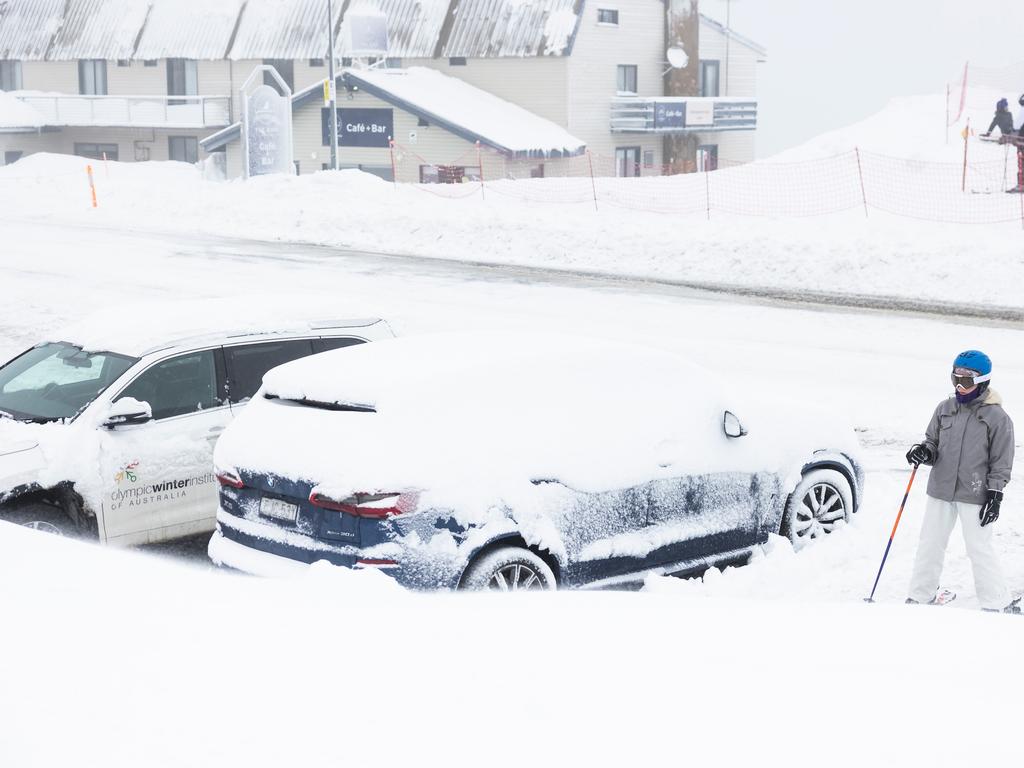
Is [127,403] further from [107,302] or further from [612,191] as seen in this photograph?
[612,191]

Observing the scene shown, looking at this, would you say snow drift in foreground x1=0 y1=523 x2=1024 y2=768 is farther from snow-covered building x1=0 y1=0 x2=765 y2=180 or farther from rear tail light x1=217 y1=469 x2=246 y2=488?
snow-covered building x1=0 y1=0 x2=765 y2=180

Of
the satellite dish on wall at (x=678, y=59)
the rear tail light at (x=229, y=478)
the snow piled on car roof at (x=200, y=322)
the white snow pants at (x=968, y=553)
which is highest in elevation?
the satellite dish on wall at (x=678, y=59)

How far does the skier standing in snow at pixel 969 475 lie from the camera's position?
812cm

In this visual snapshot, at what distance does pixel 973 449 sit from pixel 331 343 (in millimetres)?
4747

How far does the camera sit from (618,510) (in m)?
8.05

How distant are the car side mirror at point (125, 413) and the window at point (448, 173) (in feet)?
121

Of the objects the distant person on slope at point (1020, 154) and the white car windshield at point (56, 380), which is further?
the distant person on slope at point (1020, 154)

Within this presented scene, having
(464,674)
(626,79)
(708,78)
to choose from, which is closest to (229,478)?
(464,674)

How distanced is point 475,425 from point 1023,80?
5714cm

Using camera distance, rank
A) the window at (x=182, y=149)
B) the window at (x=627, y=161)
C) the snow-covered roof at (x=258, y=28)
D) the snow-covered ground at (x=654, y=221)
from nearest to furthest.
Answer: the snow-covered ground at (x=654, y=221), the snow-covered roof at (x=258, y=28), the window at (x=627, y=161), the window at (x=182, y=149)

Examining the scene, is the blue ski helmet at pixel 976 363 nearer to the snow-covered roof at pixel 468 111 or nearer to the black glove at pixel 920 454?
the black glove at pixel 920 454

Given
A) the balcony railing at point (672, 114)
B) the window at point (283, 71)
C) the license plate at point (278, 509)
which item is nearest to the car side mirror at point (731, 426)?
the license plate at point (278, 509)

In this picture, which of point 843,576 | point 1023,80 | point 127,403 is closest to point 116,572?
point 127,403

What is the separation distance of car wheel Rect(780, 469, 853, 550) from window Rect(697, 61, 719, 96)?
4842cm
